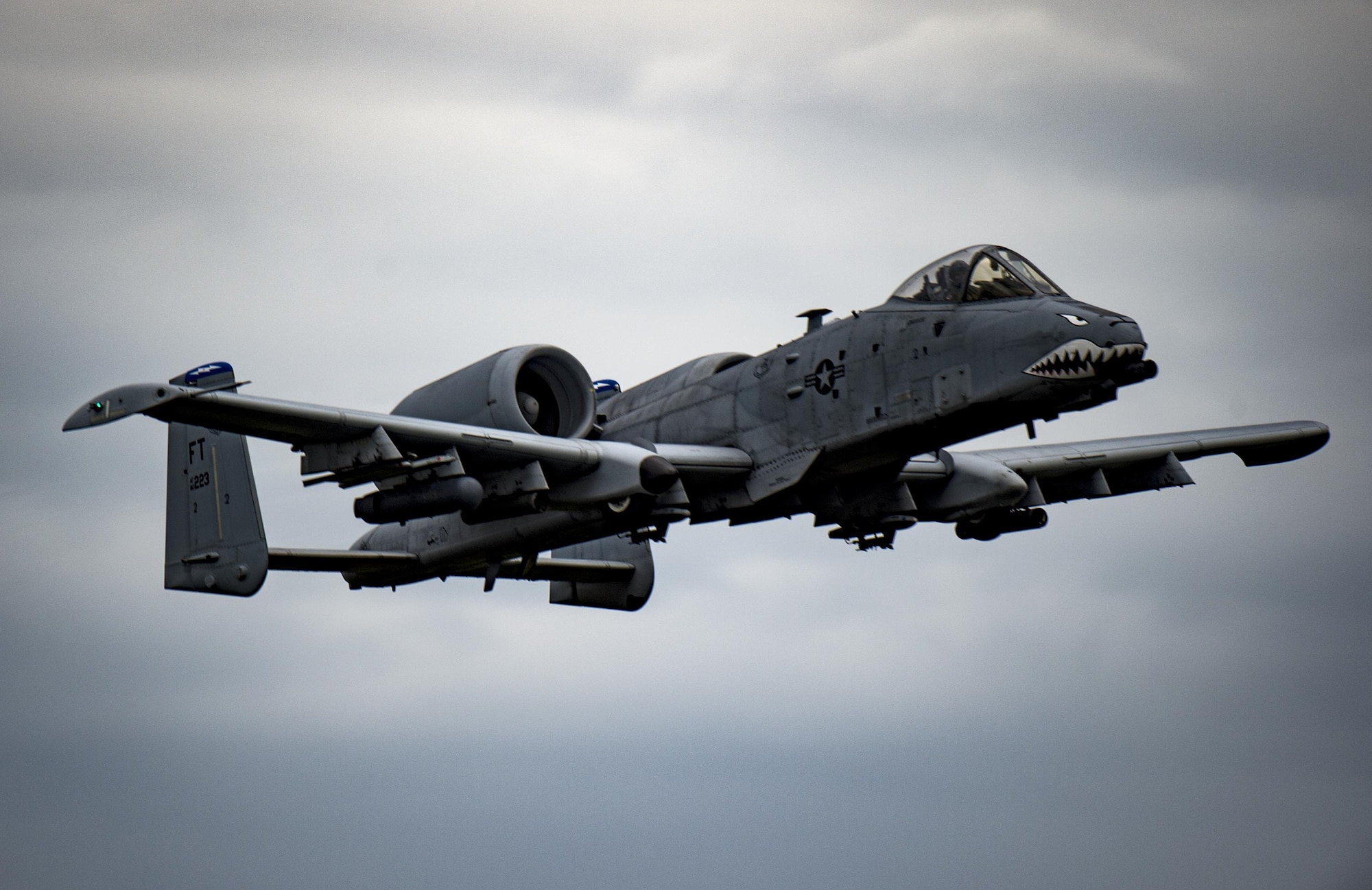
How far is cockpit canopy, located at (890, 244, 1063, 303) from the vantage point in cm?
2425

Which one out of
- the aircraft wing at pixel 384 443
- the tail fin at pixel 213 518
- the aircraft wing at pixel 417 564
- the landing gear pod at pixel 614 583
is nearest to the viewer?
the aircraft wing at pixel 384 443

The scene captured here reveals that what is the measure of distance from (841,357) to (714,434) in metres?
2.64

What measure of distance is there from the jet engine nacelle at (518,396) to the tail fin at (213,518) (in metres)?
3.16

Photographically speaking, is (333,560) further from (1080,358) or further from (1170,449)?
(1170,449)

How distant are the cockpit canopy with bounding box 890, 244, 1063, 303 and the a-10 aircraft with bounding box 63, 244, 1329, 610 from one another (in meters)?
0.03

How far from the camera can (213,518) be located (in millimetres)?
27047

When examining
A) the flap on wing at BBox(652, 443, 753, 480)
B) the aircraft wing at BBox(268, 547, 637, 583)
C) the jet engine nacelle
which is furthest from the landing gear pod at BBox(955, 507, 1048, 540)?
the jet engine nacelle

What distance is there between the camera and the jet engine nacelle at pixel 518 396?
24.9 metres

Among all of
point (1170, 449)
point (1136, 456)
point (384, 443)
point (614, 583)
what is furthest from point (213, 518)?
point (1170, 449)

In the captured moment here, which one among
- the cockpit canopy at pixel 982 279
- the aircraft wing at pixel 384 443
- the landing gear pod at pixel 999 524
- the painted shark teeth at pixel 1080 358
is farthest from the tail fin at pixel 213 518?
the painted shark teeth at pixel 1080 358

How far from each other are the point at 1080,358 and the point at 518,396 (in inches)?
360

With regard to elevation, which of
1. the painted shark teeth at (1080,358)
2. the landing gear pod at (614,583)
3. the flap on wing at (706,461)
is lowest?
A: the landing gear pod at (614,583)

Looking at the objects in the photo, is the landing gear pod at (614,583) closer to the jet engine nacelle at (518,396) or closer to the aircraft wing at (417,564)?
the aircraft wing at (417,564)

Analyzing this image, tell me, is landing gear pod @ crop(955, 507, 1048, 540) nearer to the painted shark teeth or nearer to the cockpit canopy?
the cockpit canopy
